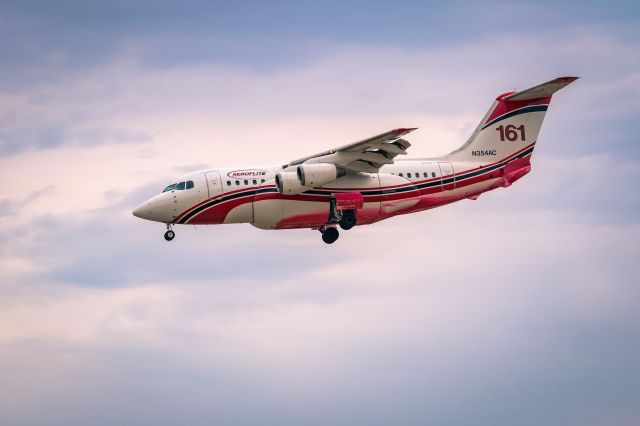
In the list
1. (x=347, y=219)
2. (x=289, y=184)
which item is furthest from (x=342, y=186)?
(x=289, y=184)

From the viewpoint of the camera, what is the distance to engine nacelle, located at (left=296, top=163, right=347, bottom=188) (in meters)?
44.2

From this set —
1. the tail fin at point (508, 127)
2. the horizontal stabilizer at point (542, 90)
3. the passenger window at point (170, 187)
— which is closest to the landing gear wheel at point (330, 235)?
the tail fin at point (508, 127)

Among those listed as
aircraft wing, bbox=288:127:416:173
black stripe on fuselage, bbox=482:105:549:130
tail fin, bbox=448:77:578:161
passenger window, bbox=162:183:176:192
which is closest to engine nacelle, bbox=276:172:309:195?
aircraft wing, bbox=288:127:416:173

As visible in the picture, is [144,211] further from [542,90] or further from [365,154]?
[542,90]

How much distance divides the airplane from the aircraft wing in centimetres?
4

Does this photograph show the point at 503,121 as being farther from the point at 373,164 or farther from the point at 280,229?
the point at 280,229

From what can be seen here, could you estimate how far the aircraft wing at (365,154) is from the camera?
44406 millimetres

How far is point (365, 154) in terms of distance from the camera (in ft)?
149

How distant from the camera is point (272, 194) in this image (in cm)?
4503

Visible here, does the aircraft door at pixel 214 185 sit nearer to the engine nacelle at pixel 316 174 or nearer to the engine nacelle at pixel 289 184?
the engine nacelle at pixel 289 184

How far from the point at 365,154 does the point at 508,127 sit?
25.0 feet

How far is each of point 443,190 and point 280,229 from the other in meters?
7.18

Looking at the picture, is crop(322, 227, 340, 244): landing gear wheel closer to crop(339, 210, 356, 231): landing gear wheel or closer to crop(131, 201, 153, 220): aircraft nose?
crop(339, 210, 356, 231): landing gear wheel

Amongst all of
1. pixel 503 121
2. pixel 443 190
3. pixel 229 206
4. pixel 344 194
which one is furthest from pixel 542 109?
pixel 229 206
